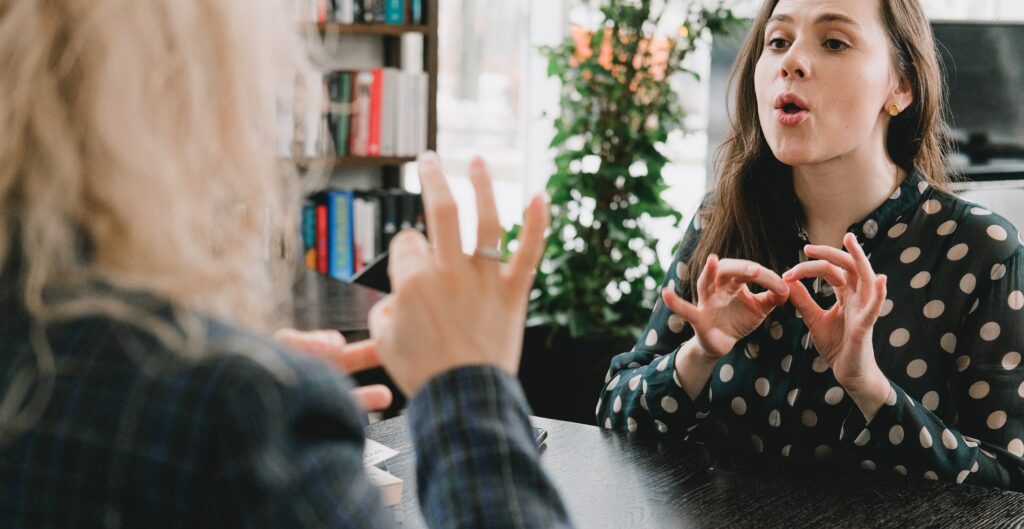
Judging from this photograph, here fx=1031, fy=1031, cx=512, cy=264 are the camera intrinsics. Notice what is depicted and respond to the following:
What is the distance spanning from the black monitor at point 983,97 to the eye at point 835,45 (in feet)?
4.83

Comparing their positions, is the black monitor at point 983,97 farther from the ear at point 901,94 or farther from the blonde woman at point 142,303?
the blonde woman at point 142,303

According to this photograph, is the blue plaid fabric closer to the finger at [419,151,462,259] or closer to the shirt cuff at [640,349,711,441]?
the finger at [419,151,462,259]

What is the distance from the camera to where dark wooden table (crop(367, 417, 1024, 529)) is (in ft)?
3.83

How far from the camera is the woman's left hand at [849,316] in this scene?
4.47 ft

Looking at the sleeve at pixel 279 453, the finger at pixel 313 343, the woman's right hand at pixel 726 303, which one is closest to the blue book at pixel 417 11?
the woman's right hand at pixel 726 303

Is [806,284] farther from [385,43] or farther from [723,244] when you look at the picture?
[385,43]

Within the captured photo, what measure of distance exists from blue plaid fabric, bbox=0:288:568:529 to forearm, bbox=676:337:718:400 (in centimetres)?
107

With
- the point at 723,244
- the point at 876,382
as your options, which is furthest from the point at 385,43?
the point at 876,382

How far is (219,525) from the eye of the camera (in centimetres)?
51

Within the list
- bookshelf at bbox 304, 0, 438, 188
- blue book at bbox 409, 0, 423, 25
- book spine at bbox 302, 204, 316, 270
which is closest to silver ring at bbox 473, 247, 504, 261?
bookshelf at bbox 304, 0, 438, 188

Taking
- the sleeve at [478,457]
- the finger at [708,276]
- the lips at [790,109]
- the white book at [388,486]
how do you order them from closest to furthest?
the sleeve at [478,457]
the white book at [388,486]
the finger at [708,276]
the lips at [790,109]

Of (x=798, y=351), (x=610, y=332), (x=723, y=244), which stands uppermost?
(x=723, y=244)

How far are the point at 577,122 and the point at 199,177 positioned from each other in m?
2.95

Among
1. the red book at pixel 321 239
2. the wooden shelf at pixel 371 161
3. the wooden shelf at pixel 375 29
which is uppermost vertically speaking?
the wooden shelf at pixel 375 29
